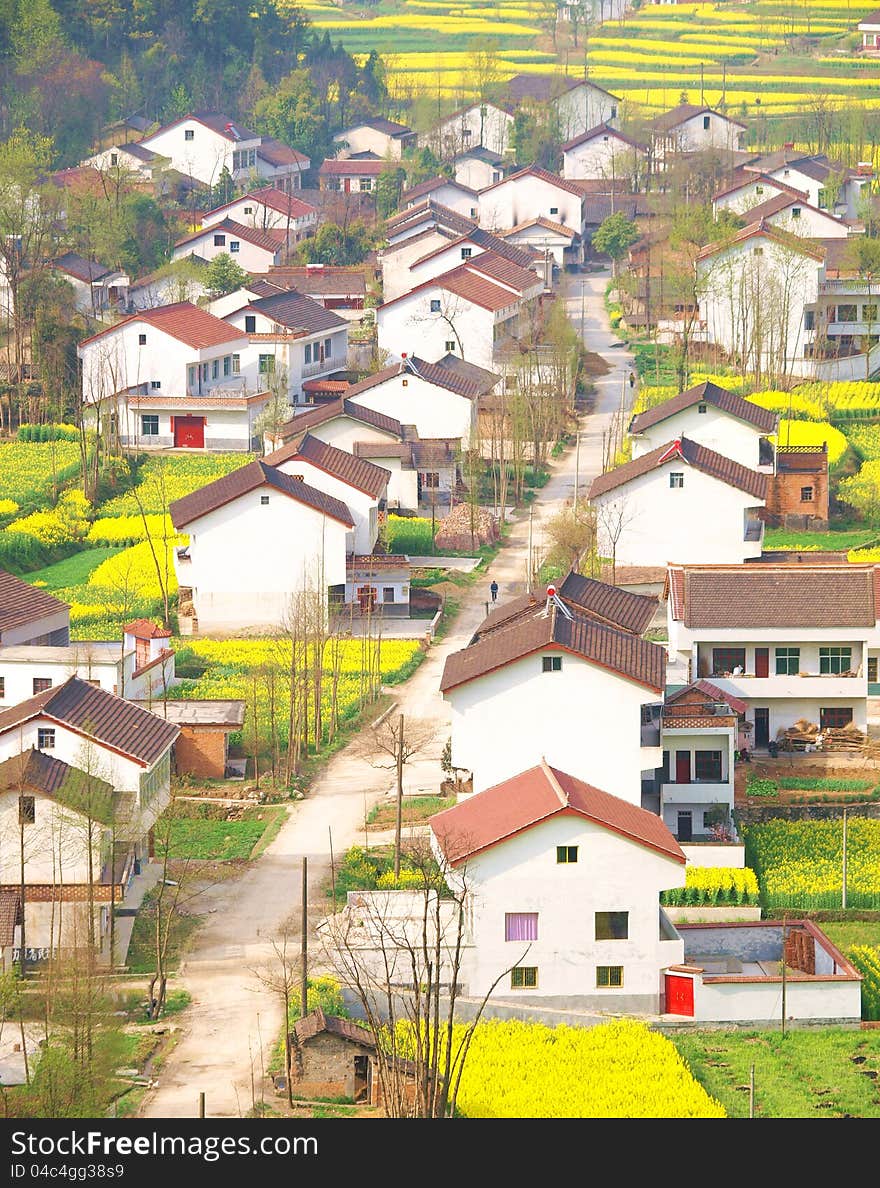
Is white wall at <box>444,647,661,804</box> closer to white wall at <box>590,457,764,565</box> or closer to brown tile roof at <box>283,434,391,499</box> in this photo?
brown tile roof at <box>283,434,391,499</box>

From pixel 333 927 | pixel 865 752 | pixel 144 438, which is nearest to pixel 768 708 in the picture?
pixel 865 752

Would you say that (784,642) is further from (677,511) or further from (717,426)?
(717,426)

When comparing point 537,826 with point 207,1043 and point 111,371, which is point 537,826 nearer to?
point 207,1043

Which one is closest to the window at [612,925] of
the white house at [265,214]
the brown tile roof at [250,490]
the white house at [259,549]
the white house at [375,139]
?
the white house at [259,549]

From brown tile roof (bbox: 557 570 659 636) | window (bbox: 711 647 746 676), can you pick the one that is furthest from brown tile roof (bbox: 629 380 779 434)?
brown tile roof (bbox: 557 570 659 636)

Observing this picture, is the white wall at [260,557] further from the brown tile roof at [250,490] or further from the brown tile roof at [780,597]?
the brown tile roof at [780,597]

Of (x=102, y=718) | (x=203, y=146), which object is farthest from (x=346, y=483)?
(x=203, y=146)
